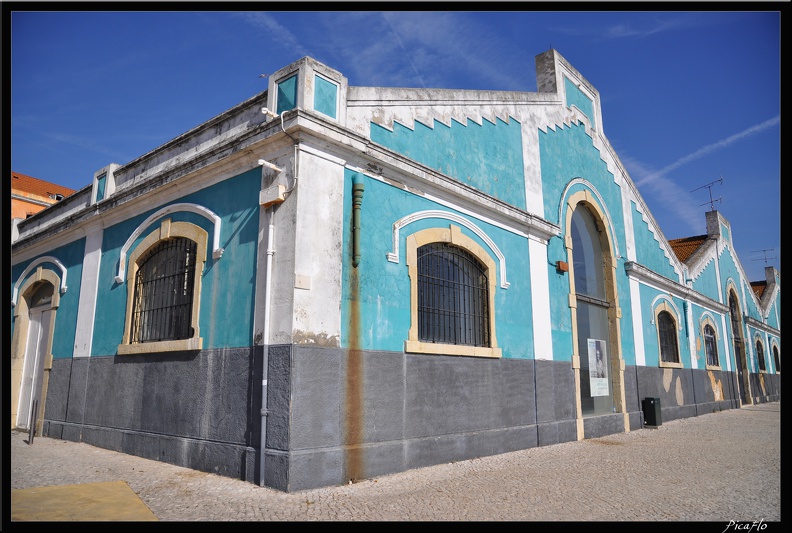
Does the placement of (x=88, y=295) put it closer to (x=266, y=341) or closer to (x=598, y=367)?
(x=266, y=341)

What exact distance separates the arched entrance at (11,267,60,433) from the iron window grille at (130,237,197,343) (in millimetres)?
3297

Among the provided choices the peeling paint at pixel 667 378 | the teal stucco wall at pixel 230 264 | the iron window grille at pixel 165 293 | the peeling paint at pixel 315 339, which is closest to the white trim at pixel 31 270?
the iron window grille at pixel 165 293

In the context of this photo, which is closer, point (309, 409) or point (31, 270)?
point (309, 409)

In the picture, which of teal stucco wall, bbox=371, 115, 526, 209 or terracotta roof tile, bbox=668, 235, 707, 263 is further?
terracotta roof tile, bbox=668, 235, 707, 263

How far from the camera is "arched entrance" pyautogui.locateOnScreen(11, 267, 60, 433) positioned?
38.5 feet

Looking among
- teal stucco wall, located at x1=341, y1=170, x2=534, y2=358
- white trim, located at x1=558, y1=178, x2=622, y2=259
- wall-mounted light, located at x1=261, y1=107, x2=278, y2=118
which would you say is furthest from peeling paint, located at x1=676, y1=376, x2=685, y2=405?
wall-mounted light, located at x1=261, y1=107, x2=278, y2=118

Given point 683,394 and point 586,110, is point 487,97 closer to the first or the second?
point 586,110

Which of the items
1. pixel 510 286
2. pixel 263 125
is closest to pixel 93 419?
pixel 263 125

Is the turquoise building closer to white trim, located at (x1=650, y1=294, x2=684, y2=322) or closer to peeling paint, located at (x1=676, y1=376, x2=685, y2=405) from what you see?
white trim, located at (x1=650, y1=294, x2=684, y2=322)

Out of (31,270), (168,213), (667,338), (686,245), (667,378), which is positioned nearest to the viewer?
(168,213)

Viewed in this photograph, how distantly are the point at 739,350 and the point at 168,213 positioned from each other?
82.9ft

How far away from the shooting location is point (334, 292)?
712cm

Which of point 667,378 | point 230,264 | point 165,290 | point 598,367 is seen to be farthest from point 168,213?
point 667,378

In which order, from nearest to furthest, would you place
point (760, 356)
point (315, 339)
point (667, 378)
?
point (315, 339), point (667, 378), point (760, 356)
